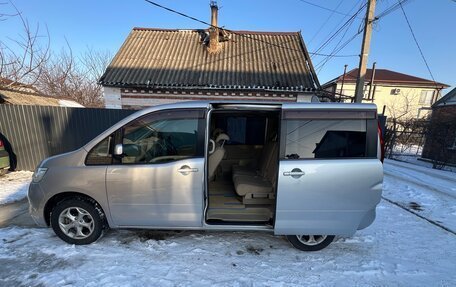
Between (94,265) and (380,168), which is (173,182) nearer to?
(94,265)

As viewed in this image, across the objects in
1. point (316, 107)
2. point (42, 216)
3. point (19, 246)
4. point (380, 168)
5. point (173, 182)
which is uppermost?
point (316, 107)

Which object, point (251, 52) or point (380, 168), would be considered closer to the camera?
point (380, 168)

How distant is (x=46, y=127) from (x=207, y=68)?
22.4ft

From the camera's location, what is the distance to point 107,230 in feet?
10.3

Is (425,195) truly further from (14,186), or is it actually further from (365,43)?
(14,186)

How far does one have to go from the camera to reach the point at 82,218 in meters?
2.86

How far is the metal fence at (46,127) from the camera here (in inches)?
249

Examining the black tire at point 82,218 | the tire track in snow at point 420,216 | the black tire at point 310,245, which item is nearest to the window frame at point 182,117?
the black tire at point 82,218

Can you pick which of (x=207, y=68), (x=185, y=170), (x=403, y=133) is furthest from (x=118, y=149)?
(x=403, y=133)

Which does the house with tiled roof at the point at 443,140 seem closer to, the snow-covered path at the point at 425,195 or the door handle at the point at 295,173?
the snow-covered path at the point at 425,195

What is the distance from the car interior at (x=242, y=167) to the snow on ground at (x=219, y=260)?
456 millimetres

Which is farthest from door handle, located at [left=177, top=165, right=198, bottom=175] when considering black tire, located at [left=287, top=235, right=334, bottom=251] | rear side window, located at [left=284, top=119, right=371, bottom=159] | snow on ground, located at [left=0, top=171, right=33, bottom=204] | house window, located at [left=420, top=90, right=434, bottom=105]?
house window, located at [left=420, top=90, right=434, bottom=105]

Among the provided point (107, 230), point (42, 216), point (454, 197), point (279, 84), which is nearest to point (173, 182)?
point (107, 230)

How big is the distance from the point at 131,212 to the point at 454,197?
7227mm
